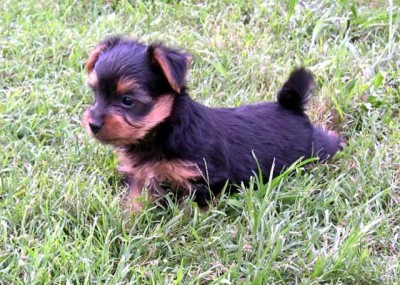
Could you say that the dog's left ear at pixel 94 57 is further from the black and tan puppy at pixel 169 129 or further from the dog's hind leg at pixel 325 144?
the dog's hind leg at pixel 325 144

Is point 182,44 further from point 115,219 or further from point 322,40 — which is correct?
point 115,219

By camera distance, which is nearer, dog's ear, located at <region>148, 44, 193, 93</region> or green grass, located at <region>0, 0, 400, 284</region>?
green grass, located at <region>0, 0, 400, 284</region>

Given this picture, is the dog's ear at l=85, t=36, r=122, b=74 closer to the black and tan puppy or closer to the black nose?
the black and tan puppy

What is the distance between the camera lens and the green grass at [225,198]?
9.34 feet

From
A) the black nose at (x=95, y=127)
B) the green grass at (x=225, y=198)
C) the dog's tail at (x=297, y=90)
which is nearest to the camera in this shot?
the green grass at (x=225, y=198)

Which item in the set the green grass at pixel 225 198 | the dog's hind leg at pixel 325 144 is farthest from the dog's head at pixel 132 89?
the dog's hind leg at pixel 325 144

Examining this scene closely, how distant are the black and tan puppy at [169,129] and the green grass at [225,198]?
17cm

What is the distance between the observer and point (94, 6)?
5.73 meters

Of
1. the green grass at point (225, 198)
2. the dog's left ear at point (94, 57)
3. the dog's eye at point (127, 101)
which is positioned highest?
the dog's left ear at point (94, 57)

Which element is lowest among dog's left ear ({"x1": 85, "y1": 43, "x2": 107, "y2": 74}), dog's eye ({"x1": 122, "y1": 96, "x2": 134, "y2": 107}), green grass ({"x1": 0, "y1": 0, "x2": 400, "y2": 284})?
green grass ({"x1": 0, "y1": 0, "x2": 400, "y2": 284})

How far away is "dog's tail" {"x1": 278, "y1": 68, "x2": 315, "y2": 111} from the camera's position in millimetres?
3707

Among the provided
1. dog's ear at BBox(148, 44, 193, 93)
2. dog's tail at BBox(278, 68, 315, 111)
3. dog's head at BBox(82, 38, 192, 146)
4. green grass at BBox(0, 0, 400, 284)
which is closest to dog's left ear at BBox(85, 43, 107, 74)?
dog's head at BBox(82, 38, 192, 146)

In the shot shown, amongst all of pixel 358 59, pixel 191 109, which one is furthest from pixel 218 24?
pixel 191 109

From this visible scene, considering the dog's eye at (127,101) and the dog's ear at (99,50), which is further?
the dog's ear at (99,50)
